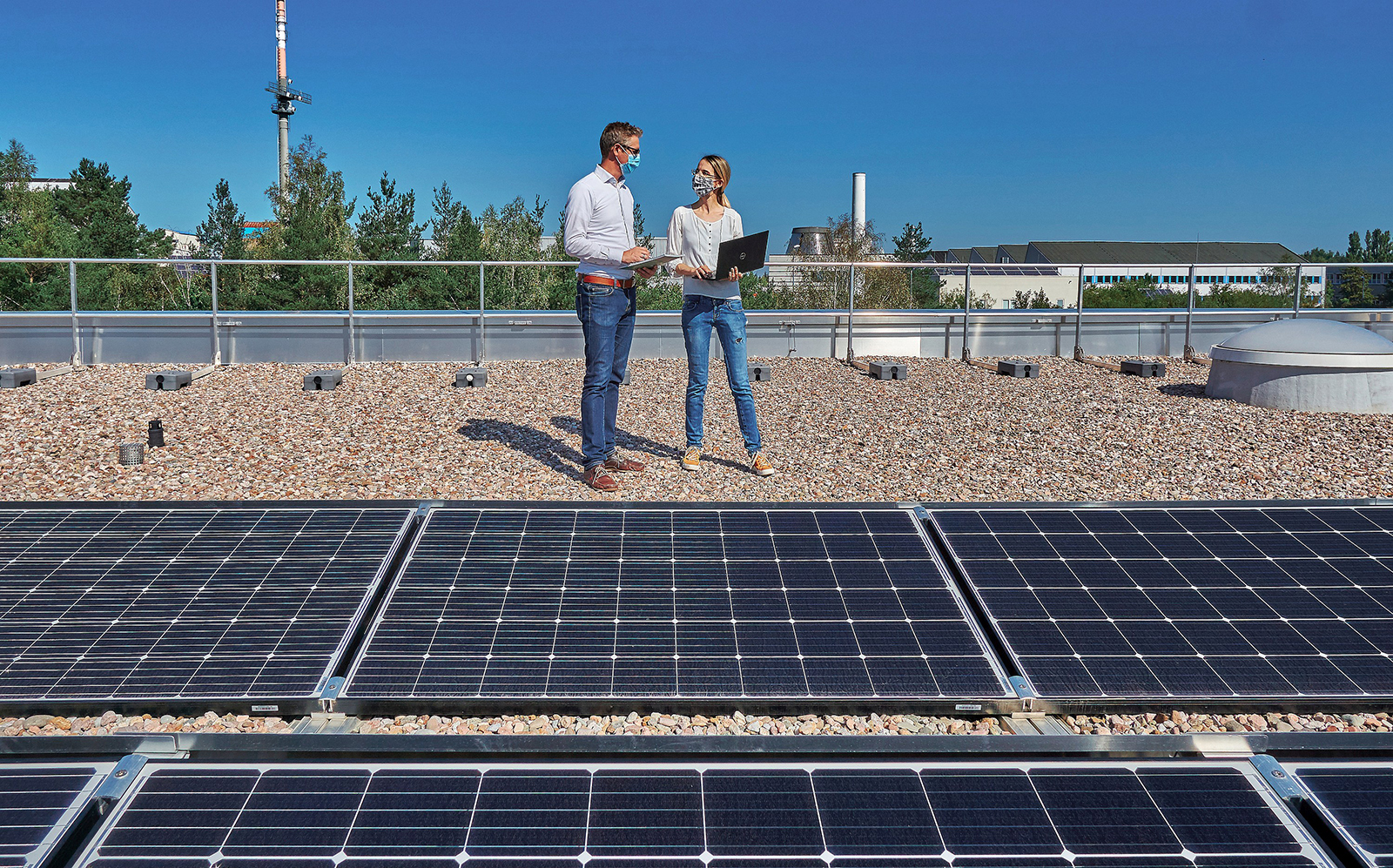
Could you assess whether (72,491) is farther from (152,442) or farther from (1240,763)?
(1240,763)

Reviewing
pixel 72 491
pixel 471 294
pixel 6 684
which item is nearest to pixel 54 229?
pixel 471 294

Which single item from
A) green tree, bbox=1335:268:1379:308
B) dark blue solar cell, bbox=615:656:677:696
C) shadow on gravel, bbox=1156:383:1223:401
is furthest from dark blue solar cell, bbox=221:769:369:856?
green tree, bbox=1335:268:1379:308

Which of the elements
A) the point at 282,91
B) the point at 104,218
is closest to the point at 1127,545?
the point at 104,218

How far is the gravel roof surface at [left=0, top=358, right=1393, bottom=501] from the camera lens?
23.8 ft

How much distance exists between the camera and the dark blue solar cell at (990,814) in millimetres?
2092

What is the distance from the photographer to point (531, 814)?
85.6 inches

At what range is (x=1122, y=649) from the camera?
3268mm

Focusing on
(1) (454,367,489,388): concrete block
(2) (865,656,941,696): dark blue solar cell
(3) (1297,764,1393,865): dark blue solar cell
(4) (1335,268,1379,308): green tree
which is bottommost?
(2) (865,656,941,696): dark blue solar cell

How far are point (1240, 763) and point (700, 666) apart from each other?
1.58 metres

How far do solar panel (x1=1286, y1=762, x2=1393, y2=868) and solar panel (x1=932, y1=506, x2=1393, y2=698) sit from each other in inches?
29.1

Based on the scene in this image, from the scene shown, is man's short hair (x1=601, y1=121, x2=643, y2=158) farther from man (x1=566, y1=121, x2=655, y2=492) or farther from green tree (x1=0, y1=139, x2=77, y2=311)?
green tree (x1=0, y1=139, x2=77, y2=311)

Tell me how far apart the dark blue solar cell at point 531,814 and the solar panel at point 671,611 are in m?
0.74

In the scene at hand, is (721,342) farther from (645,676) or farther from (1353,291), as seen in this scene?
(1353,291)

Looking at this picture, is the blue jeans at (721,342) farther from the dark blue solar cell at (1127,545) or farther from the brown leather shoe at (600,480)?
the dark blue solar cell at (1127,545)
